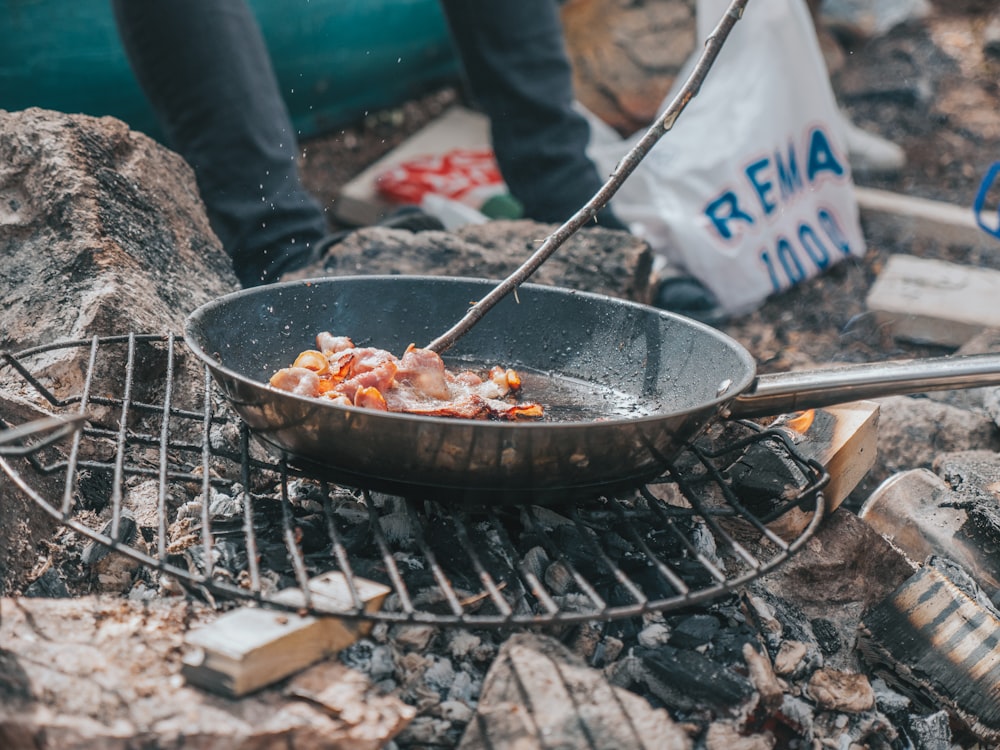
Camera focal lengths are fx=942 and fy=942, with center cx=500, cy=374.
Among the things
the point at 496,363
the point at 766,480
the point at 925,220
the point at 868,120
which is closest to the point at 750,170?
the point at 925,220

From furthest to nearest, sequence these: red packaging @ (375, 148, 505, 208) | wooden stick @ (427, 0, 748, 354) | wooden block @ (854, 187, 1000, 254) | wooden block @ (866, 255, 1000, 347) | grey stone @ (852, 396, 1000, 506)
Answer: wooden block @ (854, 187, 1000, 254) → red packaging @ (375, 148, 505, 208) → wooden block @ (866, 255, 1000, 347) → grey stone @ (852, 396, 1000, 506) → wooden stick @ (427, 0, 748, 354)

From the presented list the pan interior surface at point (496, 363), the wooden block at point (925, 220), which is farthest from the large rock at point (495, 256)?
the wooden block at point (925, 220)

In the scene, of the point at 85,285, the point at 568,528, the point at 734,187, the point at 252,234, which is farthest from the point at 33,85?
the point at 568,528

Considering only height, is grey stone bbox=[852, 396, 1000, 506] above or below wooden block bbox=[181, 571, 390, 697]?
below

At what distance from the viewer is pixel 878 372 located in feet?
5.47

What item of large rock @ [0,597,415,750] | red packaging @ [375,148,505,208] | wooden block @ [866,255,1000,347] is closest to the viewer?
large rock @ [0,597,415,750]

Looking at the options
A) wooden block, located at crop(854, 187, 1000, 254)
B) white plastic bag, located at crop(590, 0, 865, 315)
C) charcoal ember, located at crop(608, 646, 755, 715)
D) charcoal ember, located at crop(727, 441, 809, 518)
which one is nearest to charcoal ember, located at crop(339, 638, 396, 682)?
charcoal ember, located at crop(608, 646, 755, 715)

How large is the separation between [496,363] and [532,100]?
5.58 ft

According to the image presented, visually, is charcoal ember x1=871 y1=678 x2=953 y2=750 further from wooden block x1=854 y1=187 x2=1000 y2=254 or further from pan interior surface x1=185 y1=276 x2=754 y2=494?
wooden block x1=854 y1=187 x2=1000 y2=254

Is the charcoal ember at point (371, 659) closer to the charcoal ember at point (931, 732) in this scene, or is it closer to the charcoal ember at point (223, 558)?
the charcoal ember at point (223, 558)

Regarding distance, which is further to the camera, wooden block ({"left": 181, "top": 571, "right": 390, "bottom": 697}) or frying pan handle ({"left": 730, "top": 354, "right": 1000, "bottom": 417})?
frying pan handle ({"left": 730, "top": 354, "right": 1000, "bottom": 417})

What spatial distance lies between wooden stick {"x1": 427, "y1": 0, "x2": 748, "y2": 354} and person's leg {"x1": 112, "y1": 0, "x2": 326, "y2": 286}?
3.54ft

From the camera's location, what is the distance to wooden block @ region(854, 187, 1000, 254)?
470 cm

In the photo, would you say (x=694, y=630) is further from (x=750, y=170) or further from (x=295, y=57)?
(x=295, y=57)
